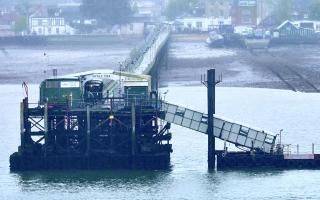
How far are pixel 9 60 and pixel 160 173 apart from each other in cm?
8637

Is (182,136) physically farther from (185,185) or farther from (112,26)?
(112,26)

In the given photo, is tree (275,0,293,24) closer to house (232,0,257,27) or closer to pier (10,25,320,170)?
house (232,0,257,27)

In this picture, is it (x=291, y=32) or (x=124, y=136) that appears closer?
(x=124, y=136)

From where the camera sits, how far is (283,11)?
191 m

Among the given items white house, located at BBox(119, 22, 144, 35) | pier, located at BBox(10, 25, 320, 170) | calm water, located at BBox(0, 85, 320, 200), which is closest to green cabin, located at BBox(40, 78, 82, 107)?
pier, located at BBox(10, 25, 320, 170)

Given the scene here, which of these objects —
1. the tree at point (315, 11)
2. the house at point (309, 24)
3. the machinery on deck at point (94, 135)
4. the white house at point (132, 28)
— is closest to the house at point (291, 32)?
the house at point (309, 24)

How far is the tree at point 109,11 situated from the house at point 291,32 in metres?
32.0

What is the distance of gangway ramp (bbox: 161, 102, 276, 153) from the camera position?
59125mm

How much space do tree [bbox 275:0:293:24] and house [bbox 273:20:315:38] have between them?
19.9m

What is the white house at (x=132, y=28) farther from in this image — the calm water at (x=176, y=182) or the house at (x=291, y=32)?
the calm water at (x=176, y=182)

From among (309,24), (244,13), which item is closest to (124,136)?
(309,24)

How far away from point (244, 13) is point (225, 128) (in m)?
139

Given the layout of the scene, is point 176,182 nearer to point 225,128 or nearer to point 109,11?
point 225,128

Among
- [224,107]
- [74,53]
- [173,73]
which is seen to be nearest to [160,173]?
[224,107]
